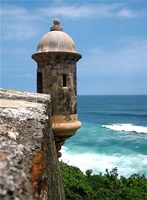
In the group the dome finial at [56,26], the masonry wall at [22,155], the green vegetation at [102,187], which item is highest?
the dome finial at [56,26]

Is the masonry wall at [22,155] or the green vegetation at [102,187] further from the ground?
the masonry wall at [22,155]

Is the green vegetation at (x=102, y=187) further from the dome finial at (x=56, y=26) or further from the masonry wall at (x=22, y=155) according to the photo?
the masonry wall at (x=22, y=155)

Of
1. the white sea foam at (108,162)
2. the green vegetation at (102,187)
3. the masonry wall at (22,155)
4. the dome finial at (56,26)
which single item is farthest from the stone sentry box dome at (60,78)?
the white sea foam at (108,162)

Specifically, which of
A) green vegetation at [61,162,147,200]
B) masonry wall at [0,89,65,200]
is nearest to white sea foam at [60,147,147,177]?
green vegetation at [61,162,147,200]

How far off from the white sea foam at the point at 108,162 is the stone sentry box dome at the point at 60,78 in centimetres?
1480

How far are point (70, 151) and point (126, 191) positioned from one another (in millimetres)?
19401

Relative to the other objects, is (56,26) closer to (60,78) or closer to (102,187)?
(60,78)

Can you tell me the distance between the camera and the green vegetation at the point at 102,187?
11844 mm

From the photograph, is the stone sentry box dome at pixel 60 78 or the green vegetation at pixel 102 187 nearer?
the stone sentry box dome at pixel 60 78

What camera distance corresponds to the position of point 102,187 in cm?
1335

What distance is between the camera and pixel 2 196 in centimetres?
97

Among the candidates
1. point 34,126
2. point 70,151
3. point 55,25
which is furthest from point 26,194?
point 70,151

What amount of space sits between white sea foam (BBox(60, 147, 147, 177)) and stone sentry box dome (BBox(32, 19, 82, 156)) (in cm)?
1480

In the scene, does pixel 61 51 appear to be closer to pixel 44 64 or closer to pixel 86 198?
pixel 44 64
